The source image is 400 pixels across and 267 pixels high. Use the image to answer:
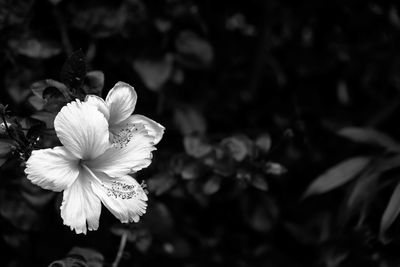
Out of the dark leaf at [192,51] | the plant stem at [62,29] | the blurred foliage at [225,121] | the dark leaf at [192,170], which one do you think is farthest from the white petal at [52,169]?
the dark leaf at [192,51]

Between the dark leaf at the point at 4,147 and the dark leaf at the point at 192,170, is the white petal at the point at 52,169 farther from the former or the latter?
the dark leaf at the point at 192,170

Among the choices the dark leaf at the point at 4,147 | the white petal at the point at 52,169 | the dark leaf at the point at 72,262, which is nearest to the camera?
the white petal at the point at 52,169

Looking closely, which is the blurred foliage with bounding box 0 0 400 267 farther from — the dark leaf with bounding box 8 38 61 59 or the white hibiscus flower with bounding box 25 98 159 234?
the white hibiscus flower with bounding box 25 98 159 234

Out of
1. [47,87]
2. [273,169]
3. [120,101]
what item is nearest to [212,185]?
[273,169]

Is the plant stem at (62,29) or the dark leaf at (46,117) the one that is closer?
the dark leaf at (46,117)

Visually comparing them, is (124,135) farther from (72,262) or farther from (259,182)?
(259,182)
